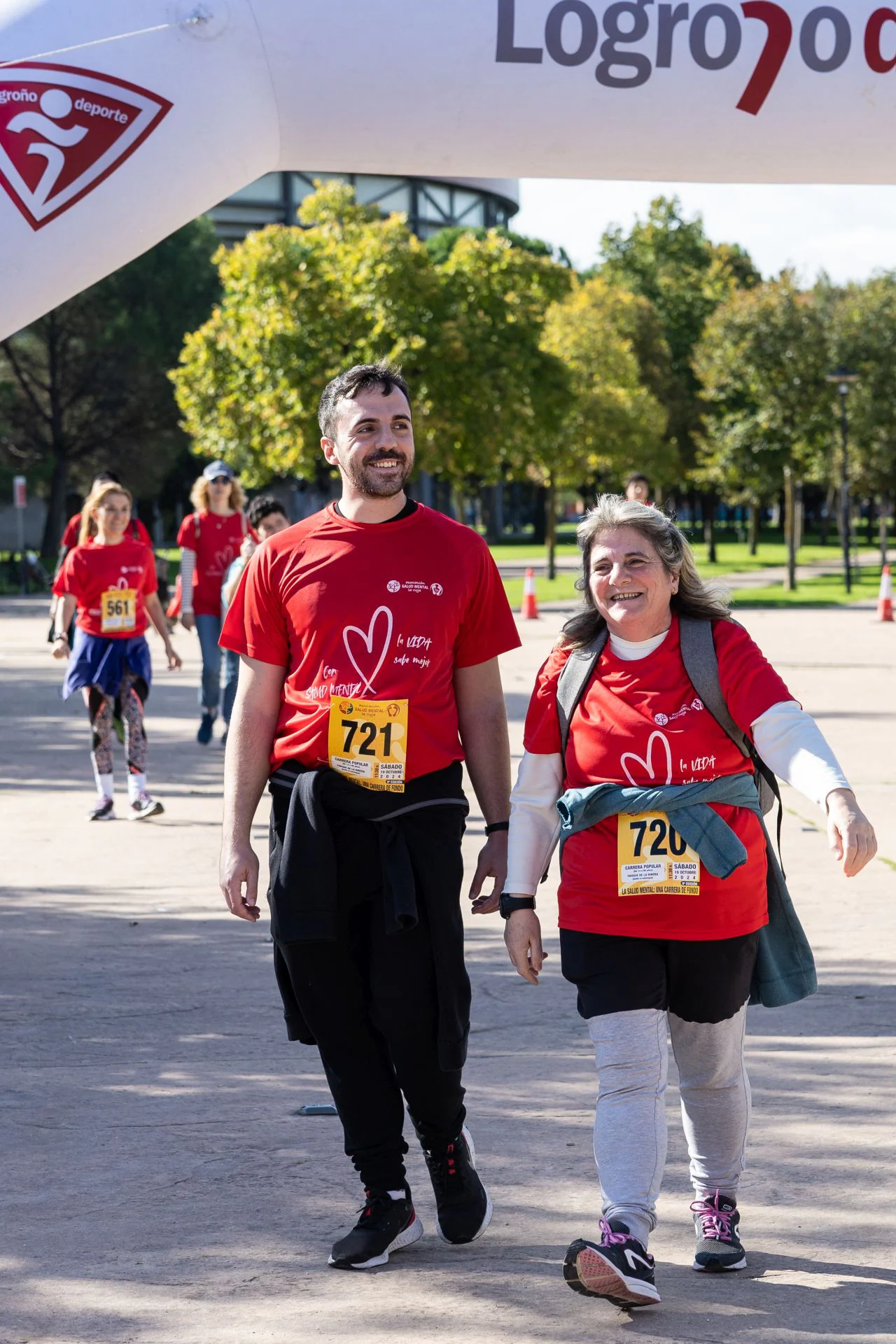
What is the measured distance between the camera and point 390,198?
3187 inches

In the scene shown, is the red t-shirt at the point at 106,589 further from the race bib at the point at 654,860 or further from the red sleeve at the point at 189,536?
the race bib at the point at 654,860

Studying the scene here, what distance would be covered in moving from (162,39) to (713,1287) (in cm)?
423

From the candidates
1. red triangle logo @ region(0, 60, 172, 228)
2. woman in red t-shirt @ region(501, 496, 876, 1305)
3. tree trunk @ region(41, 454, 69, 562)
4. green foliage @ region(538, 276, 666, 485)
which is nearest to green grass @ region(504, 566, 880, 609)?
green foliage @ region(538, 276, 666, 485)

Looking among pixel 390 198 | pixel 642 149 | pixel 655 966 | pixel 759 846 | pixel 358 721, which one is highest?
pixel 390 198

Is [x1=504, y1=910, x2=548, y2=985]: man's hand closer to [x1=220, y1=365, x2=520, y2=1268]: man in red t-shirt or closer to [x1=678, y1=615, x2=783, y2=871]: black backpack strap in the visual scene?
[x1=220, y1=365, x2=520, y2=1268]: man in red t-shirt

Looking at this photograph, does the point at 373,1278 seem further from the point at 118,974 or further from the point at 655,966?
Answer: the point at 118,974

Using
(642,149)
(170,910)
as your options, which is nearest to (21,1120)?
(170,910)

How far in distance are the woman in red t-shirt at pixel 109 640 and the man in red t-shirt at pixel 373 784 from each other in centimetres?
623

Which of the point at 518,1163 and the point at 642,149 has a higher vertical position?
the point at 642,149

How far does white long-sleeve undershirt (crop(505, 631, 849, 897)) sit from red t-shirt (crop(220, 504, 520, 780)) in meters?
0.22

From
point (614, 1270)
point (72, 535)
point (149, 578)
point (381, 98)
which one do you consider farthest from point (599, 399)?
point (614, 1270)

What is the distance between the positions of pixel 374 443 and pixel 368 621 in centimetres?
41

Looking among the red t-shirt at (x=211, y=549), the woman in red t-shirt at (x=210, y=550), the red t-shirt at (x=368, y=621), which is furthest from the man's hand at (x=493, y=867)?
the red t-shirt at (x=211, y=549)

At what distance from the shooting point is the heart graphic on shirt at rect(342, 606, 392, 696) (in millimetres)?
4125
